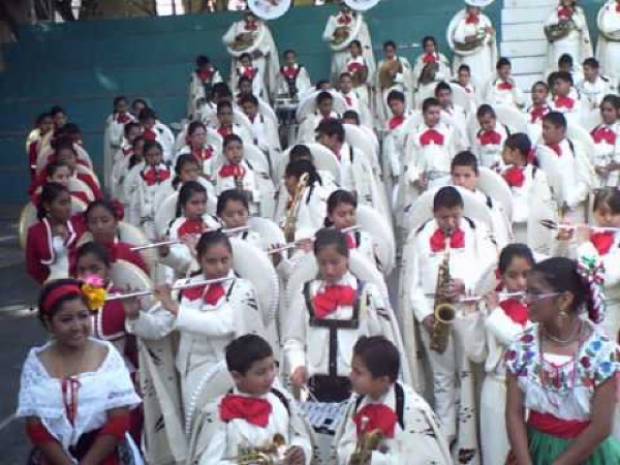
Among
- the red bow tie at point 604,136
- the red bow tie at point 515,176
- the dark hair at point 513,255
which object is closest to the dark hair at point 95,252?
the dark hair at point 513,255

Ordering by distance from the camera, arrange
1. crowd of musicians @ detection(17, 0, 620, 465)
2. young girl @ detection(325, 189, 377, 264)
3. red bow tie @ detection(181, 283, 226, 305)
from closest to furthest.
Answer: crowd of musicians @ detection(17, 0, 620, 465), red bow tie @ detection(181, 283, 226, 305), young girl @ detection(325, 189, 377, 264)

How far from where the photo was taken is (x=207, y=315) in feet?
18.7

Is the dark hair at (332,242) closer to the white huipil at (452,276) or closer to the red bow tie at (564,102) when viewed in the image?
the white huipil at (452,276)

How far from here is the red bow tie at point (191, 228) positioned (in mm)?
7145

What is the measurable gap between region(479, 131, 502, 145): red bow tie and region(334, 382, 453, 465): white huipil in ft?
19.3

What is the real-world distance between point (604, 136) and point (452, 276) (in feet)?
14.3

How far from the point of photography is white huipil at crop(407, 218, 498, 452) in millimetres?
6270

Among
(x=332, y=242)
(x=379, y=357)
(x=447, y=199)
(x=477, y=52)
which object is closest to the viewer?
(x=379, y=357)

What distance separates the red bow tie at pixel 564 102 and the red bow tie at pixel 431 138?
8.24ft

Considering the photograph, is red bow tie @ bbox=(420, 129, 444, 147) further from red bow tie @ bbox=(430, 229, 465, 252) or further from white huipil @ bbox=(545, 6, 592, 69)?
white huipil @ bbox=(545, 6, 592, 69)

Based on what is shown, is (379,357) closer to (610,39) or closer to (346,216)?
(346,216)

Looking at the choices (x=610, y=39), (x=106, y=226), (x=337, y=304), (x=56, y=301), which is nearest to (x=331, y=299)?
(x=337, y=304)

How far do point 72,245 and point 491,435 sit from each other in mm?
2896

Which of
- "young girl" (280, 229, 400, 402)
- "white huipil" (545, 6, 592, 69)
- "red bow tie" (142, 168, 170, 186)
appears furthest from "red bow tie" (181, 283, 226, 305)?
"white huipil" (545, 6, 592, 69)
